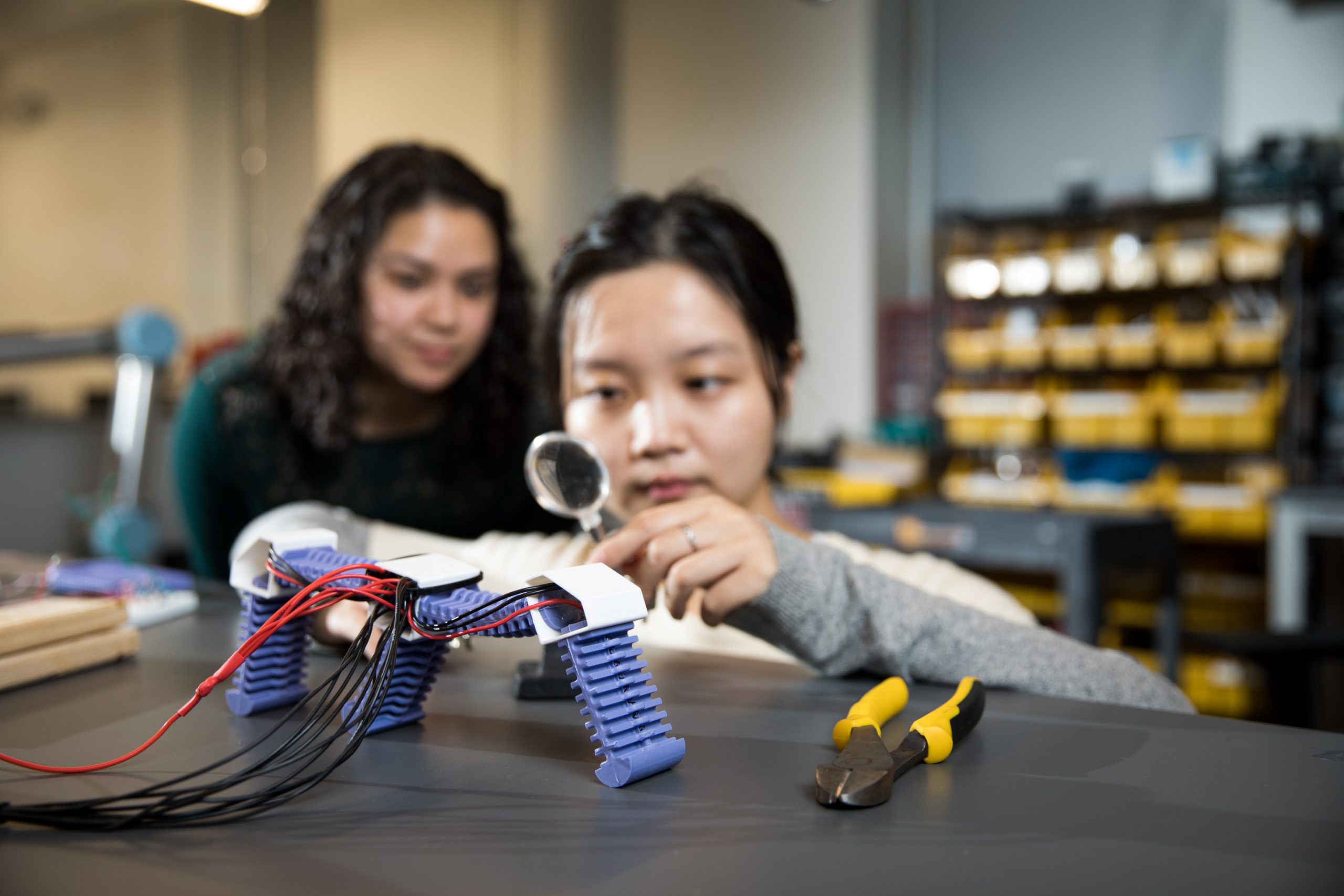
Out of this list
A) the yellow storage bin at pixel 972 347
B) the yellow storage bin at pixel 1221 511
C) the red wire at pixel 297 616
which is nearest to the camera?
the red wire at pixel 297 616

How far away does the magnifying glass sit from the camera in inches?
29.5

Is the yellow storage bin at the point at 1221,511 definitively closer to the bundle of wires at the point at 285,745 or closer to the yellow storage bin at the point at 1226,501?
the yellow storage bin at the point at 1226,501

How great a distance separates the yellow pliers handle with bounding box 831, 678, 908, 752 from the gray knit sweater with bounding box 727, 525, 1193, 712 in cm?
5

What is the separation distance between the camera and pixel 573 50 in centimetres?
464

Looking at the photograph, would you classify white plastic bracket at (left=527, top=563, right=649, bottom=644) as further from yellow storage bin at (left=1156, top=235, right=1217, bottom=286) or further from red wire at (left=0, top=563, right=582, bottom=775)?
yellow storage bin at (left=1156, top=235, right=1217, bottom=286)

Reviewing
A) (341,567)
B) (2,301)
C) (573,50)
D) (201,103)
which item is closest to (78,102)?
(201,103)

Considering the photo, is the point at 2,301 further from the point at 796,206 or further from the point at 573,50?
the point at 796,206

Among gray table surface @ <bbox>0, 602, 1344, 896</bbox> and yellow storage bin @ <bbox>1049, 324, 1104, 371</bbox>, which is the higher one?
yellow storage bin @ <bbox>1049, 324, 1104, 371</bbox>

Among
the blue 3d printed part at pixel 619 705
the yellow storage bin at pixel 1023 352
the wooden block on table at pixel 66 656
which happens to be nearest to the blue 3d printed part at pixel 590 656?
the blue 3d printed part at pixel 619 705

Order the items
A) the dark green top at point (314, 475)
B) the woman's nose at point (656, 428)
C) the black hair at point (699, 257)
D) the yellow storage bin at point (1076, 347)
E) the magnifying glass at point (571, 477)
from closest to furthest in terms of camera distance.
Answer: the magnifying glass at point (571, 477) → the woman's nose at point (656, 428) → the black hair at point (699, 257) → the dark green top at point (314, 475) → the yellow storage bin at point (1076, 347)

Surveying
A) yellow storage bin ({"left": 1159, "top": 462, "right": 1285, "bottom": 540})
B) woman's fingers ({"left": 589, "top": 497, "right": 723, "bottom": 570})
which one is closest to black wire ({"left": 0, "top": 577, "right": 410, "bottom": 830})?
woman's fingers ({"left": 589, "top": 497, "right": 723, "bottom": 570})

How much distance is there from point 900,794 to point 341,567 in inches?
11.8

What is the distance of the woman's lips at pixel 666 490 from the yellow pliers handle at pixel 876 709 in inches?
14.8

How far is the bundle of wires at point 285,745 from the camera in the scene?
419mm
